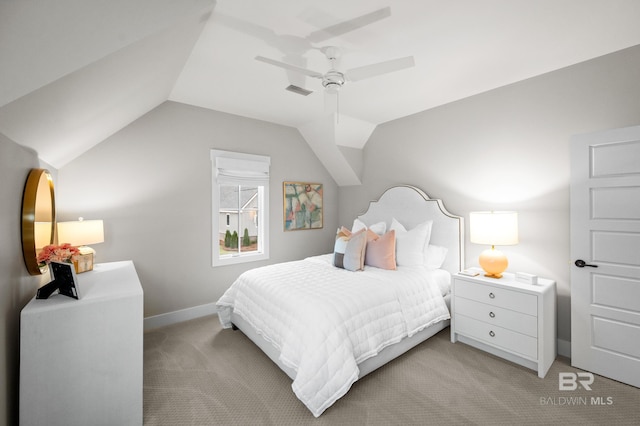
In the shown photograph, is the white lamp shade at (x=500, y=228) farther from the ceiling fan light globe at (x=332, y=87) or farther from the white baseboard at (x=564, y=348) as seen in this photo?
the ceiling fan light globe at (x=332, y=87)

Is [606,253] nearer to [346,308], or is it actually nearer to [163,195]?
[346,308]

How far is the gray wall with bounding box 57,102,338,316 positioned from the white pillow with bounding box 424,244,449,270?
2213mm

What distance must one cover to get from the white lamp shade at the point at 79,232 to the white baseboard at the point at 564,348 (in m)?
4.28

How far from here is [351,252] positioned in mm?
3096

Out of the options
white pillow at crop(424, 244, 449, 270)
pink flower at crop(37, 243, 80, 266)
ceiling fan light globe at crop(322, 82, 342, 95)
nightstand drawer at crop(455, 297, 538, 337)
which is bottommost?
nightstand drawer at crop(455, 297, 538, 337)

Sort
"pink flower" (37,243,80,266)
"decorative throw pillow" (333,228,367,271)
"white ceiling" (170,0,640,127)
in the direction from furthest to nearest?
"decorative throw pillow" (333,228,367,271)
"pink flower" (37,243,80,266)
"white ceiling" (170,0,640,127)

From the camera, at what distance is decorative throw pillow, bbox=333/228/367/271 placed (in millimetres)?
3057

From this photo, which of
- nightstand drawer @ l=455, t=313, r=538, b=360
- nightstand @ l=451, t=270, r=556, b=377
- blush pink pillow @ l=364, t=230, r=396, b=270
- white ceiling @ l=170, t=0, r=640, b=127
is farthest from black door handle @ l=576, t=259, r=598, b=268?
white ceiling @ l=170, t=0, r=640, b=127

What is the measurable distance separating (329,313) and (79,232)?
2.21m

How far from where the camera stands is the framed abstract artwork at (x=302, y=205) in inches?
170

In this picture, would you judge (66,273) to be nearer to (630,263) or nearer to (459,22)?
(459,22)

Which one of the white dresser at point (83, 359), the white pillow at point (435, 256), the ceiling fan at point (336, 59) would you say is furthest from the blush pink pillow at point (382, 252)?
the white dresser at point (83, 359)

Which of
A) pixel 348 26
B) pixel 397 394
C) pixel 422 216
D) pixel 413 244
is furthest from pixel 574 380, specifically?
pixel 348 26

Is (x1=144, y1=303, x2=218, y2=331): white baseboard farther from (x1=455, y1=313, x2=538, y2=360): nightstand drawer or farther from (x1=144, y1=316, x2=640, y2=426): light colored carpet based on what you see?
(x1=455, y1=313, x2=538, y2=360): nightstand drawer
